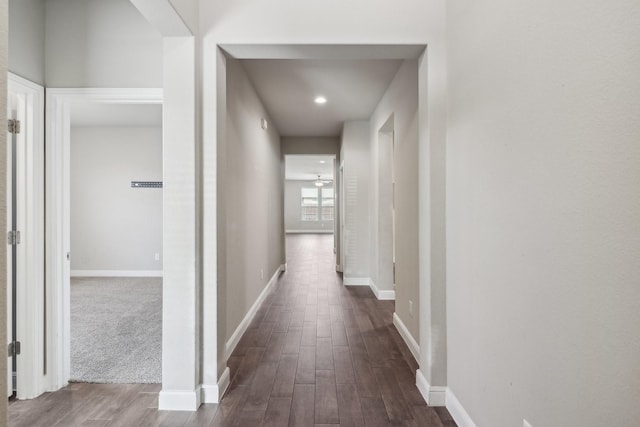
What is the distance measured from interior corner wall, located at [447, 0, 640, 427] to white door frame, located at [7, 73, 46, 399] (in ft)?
8.87

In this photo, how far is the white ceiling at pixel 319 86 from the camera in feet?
10.8

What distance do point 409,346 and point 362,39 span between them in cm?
247

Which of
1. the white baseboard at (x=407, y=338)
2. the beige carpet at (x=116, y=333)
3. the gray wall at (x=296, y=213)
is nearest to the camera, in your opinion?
the beige carpet at (x=116, y=333)

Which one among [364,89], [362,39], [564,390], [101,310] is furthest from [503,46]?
[101,310]

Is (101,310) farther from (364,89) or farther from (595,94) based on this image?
(595,94)

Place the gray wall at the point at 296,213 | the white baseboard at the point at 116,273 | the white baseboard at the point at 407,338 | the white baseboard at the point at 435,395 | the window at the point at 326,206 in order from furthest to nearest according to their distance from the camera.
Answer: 1. the window at the point at 326,206
2. the gray wall at the point at 296,213
3. the white baseboard at the point at 116,273
4. the white baseboard at the point at 407,338
5. the white baseboard at the point at 435,395

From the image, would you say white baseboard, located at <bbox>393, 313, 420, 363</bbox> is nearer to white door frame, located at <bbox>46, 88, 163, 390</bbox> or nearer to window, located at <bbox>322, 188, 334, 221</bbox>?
white door frame, located at <bbox>46, 88, 163, 390</bbox>

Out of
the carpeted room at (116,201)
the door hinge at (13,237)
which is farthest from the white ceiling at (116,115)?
the door hinge at (13,237)

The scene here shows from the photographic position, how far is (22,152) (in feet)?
7.29

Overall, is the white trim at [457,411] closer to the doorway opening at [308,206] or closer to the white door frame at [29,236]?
the white door frame at [29,236]

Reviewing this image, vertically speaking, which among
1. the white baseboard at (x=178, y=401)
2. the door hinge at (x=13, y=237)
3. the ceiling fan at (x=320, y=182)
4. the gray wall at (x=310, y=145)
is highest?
the ceiling fan at (x=320, y=182)

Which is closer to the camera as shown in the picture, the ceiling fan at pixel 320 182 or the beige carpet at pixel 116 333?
the beige carpet at pixel 116 333

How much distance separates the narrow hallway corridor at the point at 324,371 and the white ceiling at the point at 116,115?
12.0 feet

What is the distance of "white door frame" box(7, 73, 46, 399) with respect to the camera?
222 centimetres
